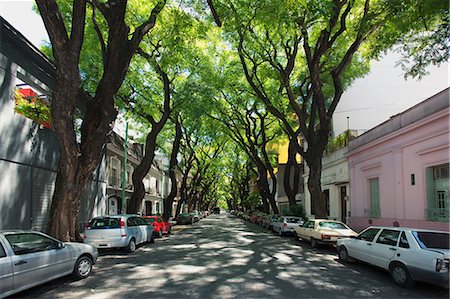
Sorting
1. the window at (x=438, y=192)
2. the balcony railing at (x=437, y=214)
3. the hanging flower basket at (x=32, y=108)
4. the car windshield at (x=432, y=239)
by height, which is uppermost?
the hanging flower basket at (x=32, y=108)

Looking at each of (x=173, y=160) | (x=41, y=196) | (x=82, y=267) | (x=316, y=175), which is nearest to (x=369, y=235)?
(x=82, y=267)

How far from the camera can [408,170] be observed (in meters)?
18.2

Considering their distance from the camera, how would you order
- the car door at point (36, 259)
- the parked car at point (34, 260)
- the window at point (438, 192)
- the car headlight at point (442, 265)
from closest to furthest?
the parked car at point (34, 260), the car door at point (36, 259), the car headlight at point (442, 265), the window at point (438, 192)

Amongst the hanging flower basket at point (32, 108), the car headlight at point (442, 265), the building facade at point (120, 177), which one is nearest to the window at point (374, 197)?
the car headlight at point (442, 265)

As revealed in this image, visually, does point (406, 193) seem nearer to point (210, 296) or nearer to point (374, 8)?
point (374, 8)

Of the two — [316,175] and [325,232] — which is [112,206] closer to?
[316,175]

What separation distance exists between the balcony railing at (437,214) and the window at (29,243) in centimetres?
1399

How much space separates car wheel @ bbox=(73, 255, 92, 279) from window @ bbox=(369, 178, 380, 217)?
16.5 metres

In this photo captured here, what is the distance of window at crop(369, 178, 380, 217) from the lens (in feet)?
71.4

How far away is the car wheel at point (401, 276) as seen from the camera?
882 centimetres

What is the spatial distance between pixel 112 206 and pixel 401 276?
26.6 meters

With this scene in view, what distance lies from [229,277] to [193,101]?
16.2m

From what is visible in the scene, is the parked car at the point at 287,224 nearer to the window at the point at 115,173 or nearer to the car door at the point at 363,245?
the car door at the point at 363,245

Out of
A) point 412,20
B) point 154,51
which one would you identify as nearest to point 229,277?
point 412,20
